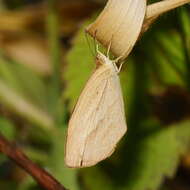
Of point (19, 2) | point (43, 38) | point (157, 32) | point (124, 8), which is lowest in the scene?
point (43, 38)

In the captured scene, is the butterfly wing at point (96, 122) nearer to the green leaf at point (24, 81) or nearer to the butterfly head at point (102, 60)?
the butterfly head at point (102, 60)

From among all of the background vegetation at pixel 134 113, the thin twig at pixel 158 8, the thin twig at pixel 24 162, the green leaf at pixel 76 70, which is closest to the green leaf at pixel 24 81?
the background vegetation at pixel 134 113

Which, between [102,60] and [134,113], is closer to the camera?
[102,60]

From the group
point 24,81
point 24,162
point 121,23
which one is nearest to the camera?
point 121,23

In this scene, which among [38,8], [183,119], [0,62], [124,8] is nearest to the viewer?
[124,8]

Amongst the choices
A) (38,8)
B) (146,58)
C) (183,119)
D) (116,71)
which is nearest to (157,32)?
(146,58)

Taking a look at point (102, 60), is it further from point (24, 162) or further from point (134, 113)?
point (134, 113)

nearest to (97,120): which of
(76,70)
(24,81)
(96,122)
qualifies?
(96,122)

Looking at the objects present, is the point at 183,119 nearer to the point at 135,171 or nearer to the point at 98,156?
the point at 135,171
